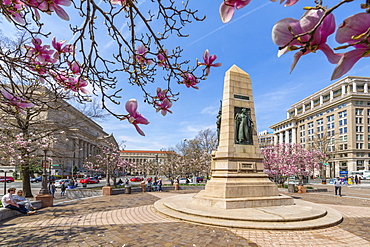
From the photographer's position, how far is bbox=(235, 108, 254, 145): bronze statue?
12.1m


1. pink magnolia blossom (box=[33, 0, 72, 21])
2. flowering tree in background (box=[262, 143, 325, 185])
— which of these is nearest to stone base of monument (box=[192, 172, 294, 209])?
pink magnolia blossom (box=[33, 0, 72, 21])

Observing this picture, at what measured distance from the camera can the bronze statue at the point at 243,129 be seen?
12.1 metres

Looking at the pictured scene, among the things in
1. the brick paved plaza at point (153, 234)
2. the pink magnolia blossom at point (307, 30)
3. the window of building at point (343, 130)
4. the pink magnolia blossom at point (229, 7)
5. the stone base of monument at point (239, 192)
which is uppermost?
the window of building at point (343, 130)

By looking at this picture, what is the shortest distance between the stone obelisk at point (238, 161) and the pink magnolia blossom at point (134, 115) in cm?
860

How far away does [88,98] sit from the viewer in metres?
3.60

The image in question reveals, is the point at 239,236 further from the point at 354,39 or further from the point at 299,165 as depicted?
the point at 299,165

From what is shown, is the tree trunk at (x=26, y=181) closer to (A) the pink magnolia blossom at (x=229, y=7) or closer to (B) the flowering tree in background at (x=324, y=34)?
(A) the pink magnolia blossom at (x=229, y=7)

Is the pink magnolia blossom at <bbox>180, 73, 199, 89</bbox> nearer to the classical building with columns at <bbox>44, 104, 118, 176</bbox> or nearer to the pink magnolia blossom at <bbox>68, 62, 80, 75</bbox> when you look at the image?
the pink magnolia blossom at <bbox>68, 62, 80, 75</bbox>

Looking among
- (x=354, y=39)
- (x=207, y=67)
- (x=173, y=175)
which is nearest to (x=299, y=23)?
(x=354, y=39)

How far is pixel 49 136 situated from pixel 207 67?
55.4 ft

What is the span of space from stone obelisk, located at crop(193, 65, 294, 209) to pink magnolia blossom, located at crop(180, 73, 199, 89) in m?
7.73

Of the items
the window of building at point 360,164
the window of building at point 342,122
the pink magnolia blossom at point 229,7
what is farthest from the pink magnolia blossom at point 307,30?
the window of building at point 342,122

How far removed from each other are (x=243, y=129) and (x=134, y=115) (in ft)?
34.7

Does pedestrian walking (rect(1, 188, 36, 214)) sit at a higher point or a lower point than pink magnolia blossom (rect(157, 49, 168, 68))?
lower
